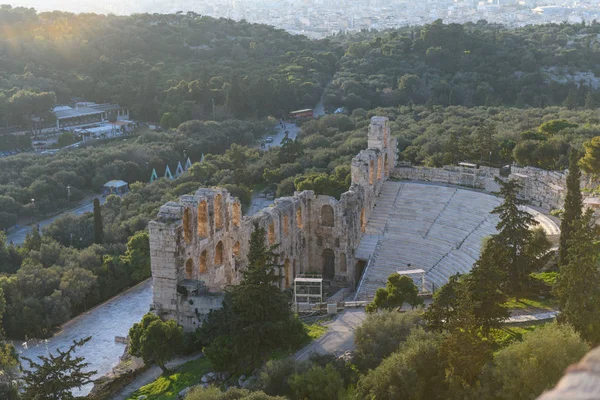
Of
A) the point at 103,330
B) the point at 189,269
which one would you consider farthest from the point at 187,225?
the point at 103,330

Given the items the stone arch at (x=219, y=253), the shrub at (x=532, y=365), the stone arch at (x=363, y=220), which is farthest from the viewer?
the stone arch at (x=363, y=220)

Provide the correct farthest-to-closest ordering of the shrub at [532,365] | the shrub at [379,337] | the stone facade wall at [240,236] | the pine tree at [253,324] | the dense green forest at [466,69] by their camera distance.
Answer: the dense green forest at [466,69], the stone facade wall at [240,236], the pine tree at [253,324], the shrub at [379,337], the shrub at [532,365]

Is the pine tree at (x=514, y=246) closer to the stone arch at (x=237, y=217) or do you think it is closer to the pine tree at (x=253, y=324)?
Result: the pine tree at (x=253, y=324)

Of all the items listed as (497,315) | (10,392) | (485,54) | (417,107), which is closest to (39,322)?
(10,392)

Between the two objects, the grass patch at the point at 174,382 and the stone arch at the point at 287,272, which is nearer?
the grass patch at the point at 174,382

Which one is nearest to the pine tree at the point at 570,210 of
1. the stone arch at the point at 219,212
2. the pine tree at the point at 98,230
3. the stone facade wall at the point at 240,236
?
the stone facade wall at the point at 240,236

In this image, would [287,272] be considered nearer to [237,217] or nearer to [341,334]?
[237,217]

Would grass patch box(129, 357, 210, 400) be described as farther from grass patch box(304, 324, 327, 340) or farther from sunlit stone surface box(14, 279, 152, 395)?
grass patch box(304, 324, 327, 340)

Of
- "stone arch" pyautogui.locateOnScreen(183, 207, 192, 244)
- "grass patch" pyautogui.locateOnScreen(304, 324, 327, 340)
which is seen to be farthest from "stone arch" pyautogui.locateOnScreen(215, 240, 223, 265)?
"grass patch" pyautogui.locateOnScreen(304, 324, 327, 340)
